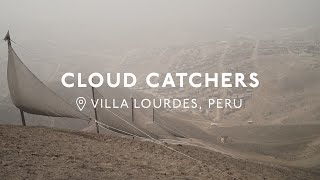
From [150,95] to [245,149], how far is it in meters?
24.9

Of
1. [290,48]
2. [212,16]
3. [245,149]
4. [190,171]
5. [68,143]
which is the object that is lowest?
[245,149]

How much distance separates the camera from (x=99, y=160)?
1053 centimetres

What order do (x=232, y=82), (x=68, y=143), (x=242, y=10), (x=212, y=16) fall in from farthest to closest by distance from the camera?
(x=242, y=10), (x=212, y=16), (x=232, y=82), (x=68, y=143)

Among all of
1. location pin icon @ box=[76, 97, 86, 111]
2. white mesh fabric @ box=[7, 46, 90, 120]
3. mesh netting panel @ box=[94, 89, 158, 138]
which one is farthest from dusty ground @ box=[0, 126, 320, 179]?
location pin icon @ box=[76, 97, 86, 111]

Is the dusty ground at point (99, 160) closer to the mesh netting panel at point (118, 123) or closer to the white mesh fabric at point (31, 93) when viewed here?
the white mesh fabric at point (31, 93)

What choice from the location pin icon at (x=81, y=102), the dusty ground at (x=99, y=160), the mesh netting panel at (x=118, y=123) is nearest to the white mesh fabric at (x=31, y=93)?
the dusty ground at (x=99, y=160)

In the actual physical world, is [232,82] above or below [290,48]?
below

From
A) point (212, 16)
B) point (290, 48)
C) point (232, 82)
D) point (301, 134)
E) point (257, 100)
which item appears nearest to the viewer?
point (301, 134)

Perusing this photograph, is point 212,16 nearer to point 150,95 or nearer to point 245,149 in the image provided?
point 150,95

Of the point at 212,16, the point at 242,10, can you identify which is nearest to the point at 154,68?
the point at 212,16

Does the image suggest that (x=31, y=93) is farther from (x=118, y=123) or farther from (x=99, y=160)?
(x=99, y=160)

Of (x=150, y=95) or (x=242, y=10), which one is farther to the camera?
(x=242, y=10)

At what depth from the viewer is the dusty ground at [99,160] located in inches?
364

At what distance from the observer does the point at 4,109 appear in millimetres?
33719
